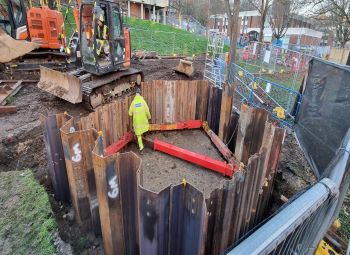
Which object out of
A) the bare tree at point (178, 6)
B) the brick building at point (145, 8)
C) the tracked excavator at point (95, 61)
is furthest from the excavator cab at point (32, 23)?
the bare tree at point (178, 6)

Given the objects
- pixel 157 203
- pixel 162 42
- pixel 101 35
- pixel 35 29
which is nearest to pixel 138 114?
pixel 101 35

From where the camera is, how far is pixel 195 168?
6570mm

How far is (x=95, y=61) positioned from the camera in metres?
8.89

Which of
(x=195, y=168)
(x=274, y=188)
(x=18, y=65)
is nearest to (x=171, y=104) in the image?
(x=195, y=168)

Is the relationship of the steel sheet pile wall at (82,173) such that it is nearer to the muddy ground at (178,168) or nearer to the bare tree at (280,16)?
the muddy ground at (178,168)

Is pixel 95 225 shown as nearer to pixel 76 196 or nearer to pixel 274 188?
pixel 76 196

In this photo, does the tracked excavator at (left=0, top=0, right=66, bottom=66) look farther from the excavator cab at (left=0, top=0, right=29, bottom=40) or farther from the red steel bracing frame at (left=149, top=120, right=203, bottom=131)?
the red steel bracing frame at (left=149, top=120, right=203, bottom=131)

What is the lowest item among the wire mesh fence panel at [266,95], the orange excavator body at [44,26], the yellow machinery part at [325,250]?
the wire mesh fence panel at [266,95]

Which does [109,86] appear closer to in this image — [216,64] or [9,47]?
[9,47]

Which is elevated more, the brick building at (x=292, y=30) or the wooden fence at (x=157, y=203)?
the brick building at (x=292, y=30)

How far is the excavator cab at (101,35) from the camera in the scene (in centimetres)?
859

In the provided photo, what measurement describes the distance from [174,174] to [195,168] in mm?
609

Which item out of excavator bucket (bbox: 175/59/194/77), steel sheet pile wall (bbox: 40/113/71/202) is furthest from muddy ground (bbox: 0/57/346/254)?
excavator bucket (bbox: 175/59/194/77)

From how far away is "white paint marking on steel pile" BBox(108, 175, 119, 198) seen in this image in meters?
3.32
